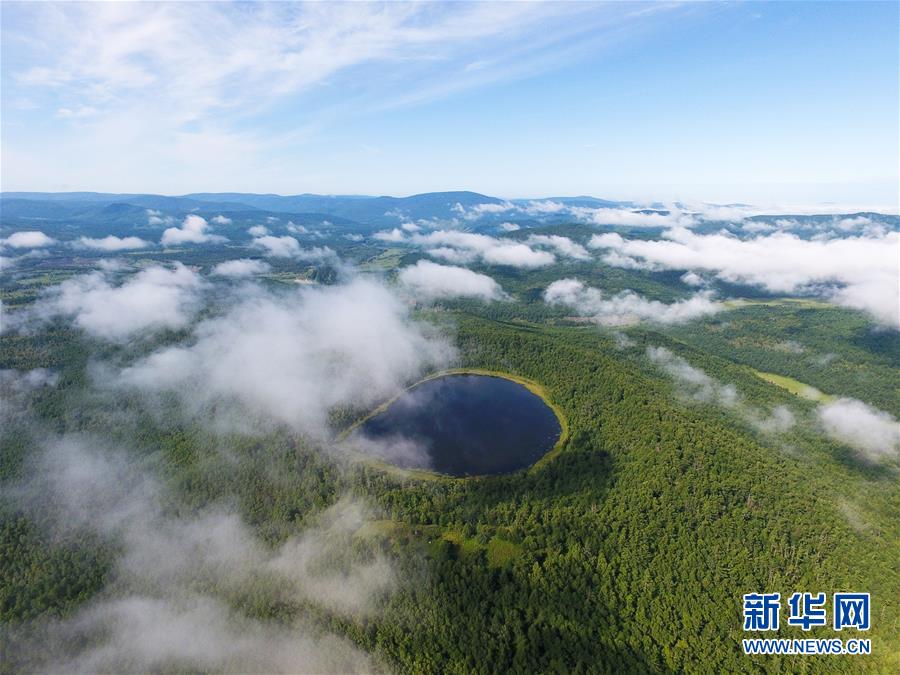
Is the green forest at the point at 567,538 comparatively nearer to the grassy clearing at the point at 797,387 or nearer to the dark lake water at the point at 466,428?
the dark lake water at the point at 466,428

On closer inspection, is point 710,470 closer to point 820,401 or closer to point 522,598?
point 522,598

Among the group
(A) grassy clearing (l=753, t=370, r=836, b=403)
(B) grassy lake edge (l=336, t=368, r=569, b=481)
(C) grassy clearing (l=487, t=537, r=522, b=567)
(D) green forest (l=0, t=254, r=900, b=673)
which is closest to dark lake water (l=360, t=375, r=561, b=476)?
(B) grassy lake edge (l=336, t=368, r=569, b=481)

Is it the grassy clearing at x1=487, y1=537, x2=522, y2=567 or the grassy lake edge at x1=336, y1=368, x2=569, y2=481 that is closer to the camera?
the grassy clearing at x1=487, y1=537, x2=522, y2=567

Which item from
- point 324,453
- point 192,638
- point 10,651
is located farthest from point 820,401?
point 10,651

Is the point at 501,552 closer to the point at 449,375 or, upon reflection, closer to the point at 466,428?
the point at 466,428

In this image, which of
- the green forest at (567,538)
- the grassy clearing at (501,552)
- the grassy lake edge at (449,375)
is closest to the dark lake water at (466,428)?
the grassy lake edge at (449,375)

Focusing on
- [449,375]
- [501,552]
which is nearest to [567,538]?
[501,552]

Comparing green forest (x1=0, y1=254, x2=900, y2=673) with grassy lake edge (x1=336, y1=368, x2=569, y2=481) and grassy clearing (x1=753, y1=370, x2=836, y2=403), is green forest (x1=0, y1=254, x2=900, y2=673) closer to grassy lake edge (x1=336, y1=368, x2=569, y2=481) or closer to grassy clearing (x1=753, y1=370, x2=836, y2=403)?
grassy lake edge (x1=336, y1=368, x2=569, y2=481)
